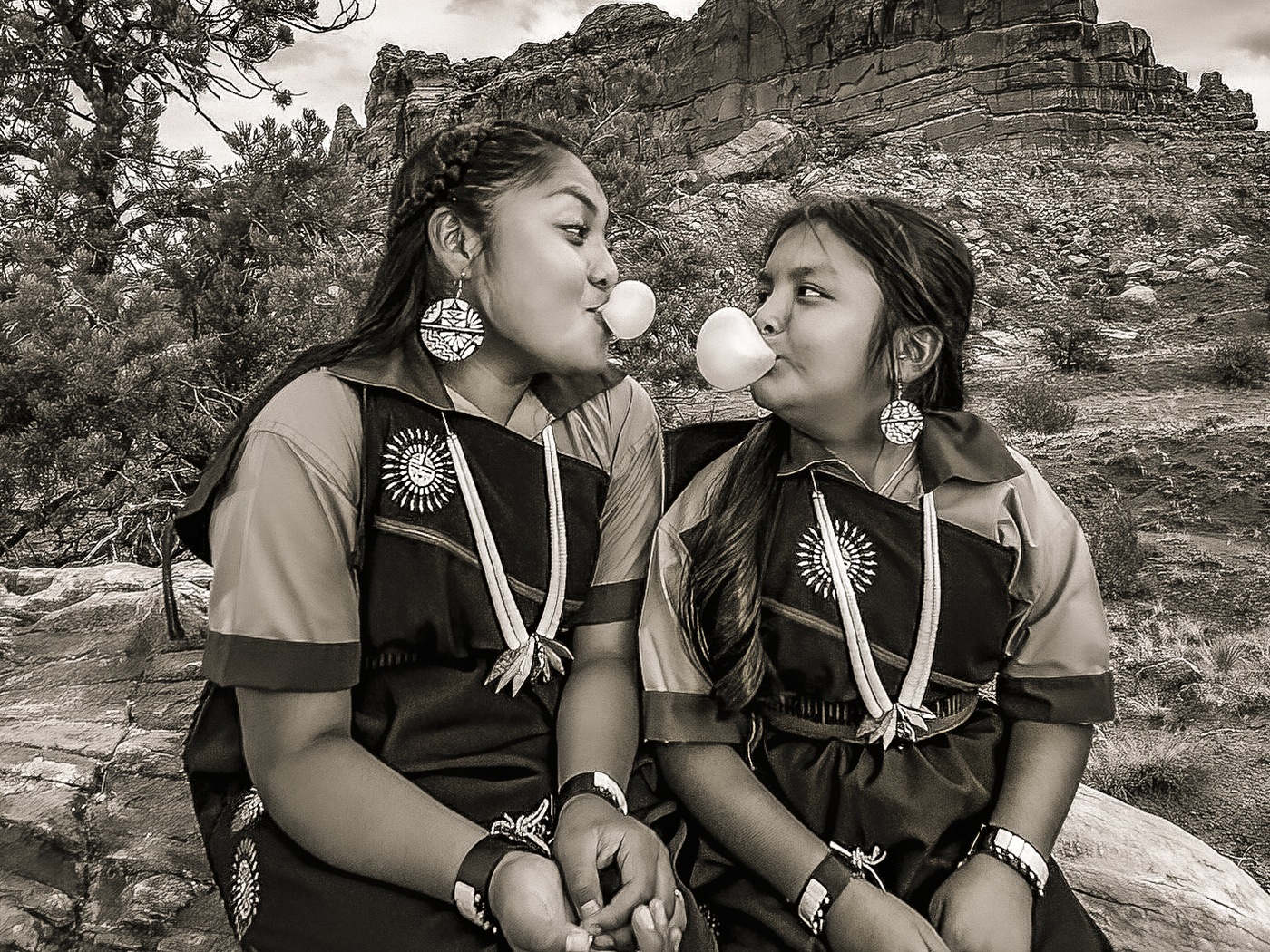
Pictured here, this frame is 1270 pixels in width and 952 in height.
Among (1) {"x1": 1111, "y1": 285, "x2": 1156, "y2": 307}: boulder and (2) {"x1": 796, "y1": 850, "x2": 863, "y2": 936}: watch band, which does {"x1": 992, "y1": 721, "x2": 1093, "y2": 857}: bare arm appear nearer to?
(2) {"x1": 796, "y1": 850, "x2": 863, "y2": 936}: watch band

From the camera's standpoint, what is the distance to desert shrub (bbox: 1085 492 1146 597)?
22.2 feet

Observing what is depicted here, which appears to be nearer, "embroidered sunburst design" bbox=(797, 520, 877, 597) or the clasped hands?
the clasped hands

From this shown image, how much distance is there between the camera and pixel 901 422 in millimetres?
1617

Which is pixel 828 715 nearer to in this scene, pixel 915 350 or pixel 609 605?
pixel 609 605

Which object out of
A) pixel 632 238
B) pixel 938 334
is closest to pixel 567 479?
pixel 938 334

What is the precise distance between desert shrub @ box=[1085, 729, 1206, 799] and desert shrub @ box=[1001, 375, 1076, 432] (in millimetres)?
7127

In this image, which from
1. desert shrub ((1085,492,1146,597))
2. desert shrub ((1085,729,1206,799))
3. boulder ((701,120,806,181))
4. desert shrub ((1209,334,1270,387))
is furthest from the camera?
boulder ((701,120,806,181))

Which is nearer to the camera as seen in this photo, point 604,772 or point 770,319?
point 604,772

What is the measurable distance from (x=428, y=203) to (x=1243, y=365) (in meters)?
13.4

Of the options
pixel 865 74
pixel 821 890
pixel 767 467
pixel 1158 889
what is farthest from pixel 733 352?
pixel 865 74

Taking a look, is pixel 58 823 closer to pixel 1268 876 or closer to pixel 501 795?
pixel 501 795

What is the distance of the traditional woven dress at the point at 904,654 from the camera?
159 centimetres

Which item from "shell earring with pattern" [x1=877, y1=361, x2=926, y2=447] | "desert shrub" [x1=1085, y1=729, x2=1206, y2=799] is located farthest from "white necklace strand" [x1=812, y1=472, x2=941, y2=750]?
"desert shrub" [x1=1085, y1=729, x2=1206, y2=799]

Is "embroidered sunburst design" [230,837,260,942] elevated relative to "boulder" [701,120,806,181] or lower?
lower
